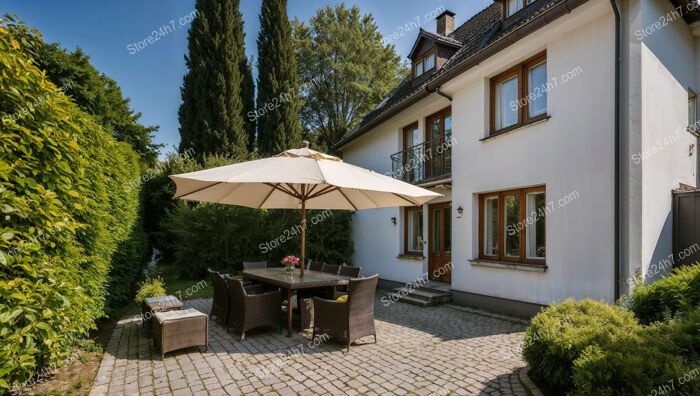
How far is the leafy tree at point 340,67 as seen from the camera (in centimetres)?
2609

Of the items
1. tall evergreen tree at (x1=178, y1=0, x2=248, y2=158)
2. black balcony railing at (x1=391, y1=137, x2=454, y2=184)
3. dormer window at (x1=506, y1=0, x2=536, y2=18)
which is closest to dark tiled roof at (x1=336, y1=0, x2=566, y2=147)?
dormer window at (x1=506, y1=0, x2=536, y2=18)

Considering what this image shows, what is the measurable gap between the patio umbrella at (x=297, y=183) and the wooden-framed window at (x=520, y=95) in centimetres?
314

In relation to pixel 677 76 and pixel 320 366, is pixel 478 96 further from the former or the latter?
pixel 320 366

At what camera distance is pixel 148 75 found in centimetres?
1146

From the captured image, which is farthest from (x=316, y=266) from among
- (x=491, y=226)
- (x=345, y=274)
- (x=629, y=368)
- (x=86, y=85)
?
(x=86, y=85)

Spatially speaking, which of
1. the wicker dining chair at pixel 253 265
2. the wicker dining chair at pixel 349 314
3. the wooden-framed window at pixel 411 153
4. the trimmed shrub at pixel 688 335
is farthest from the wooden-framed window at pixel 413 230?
the trimmed shrub at pixel 688 335

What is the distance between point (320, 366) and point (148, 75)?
1049 cm

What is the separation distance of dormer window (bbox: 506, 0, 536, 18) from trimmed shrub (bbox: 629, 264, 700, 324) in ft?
24.5

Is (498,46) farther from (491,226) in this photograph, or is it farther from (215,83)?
(215,83)

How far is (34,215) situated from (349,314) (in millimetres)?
3840

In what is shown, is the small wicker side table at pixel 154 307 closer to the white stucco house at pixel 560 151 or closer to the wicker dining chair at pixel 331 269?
the wicker dining chair at pixel 331 269

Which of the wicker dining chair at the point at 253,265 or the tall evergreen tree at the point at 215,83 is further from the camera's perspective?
the tall evergreen tree at the point at 215,83

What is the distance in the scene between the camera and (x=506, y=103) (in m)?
8.80

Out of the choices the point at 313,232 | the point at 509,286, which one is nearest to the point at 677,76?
the point at 509,286
